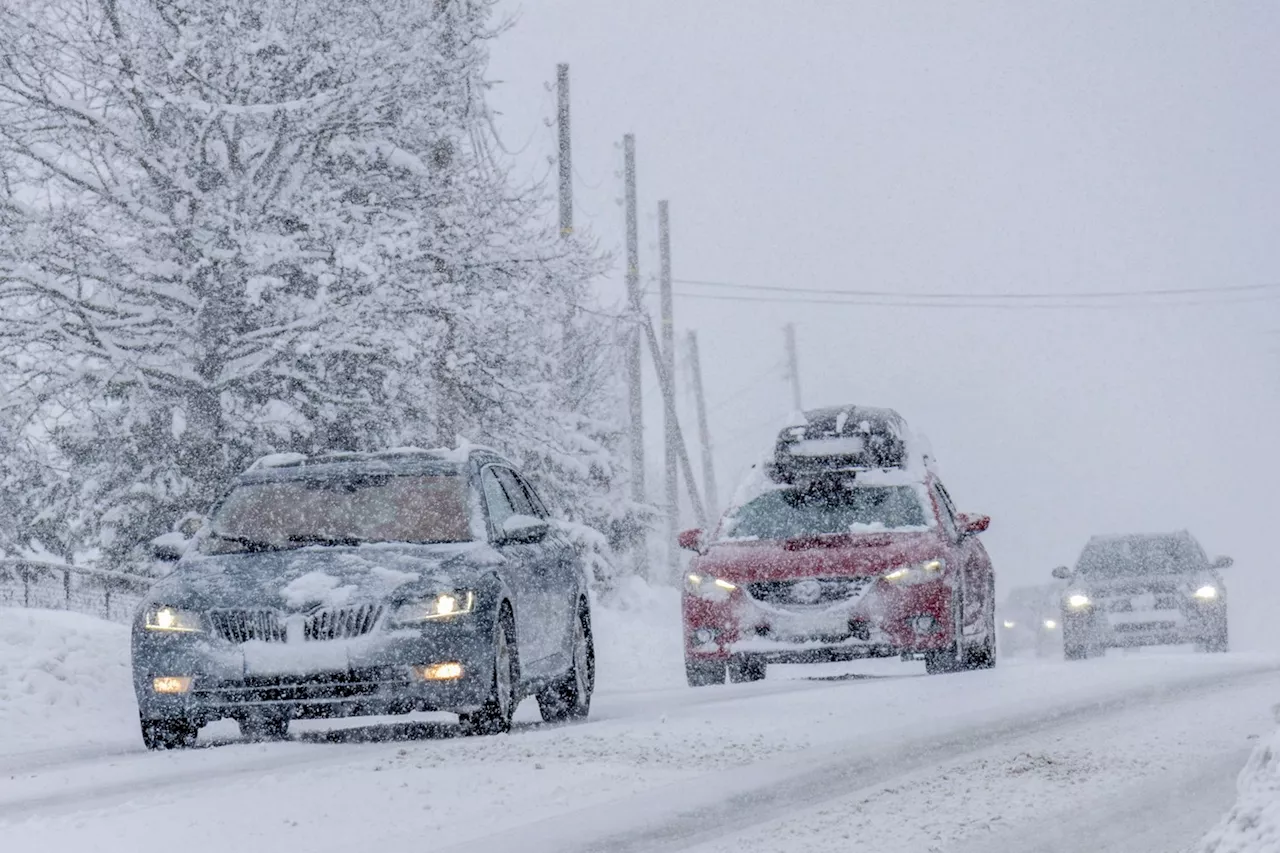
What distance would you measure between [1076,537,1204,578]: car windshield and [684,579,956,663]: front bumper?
332 inches

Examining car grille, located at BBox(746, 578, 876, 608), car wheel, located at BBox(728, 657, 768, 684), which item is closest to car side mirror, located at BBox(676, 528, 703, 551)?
car wheel, located at BBox(728, 657, 768, 684)

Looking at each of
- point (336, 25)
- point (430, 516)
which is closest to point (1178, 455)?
point (336, 25)

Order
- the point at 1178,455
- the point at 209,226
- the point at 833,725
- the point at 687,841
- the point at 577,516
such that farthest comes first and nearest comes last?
1. the point at 1178,455
2. the point at 577,516
3. the point at 209,226
4. the point at 833,725
5. the point at 687,841

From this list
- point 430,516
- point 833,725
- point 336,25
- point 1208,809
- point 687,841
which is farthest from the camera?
point 336,25

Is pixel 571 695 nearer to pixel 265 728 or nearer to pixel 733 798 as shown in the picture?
pixel 265 728

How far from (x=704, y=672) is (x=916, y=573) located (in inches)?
71.2

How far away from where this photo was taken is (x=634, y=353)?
37375 mm

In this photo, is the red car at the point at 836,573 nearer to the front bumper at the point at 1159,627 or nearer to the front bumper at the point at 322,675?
the front bumper at the point at 322,675

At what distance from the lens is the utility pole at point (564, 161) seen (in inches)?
1246

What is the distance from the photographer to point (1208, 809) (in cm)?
723

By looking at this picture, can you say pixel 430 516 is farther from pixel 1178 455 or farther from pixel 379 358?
pixel 1178 455

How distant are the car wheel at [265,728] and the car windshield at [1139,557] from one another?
1319 centimetres

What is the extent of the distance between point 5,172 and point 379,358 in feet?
12.9

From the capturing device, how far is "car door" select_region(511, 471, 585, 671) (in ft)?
41.1
